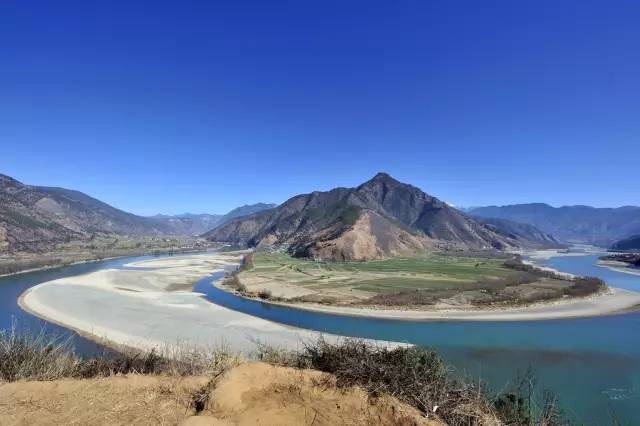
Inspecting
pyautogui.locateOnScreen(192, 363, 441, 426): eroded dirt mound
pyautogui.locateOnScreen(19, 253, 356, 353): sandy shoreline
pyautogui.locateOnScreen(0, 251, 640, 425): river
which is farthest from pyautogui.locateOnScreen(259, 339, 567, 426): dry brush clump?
pyautogui.locateOnScreen(19, 253, 356, 353): sandy shoreline

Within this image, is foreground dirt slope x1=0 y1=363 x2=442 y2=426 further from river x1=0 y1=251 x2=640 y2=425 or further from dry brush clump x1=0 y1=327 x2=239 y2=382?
river x1=0 y1=251 x2=640 y2=425

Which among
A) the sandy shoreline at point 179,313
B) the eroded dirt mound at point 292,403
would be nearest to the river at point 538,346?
the sandy shoreline at point 179,313

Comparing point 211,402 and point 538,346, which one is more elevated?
point 211,402

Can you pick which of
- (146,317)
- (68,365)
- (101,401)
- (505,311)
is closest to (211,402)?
(101,401)

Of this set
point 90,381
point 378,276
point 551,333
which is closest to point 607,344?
point 551,333

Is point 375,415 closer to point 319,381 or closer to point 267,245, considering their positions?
point 319,381

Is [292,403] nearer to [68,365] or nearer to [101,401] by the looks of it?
[101,401]

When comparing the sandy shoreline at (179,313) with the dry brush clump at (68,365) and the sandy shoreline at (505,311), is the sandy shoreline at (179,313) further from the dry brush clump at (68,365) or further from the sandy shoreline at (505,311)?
the dry brush clump at (68,365)
